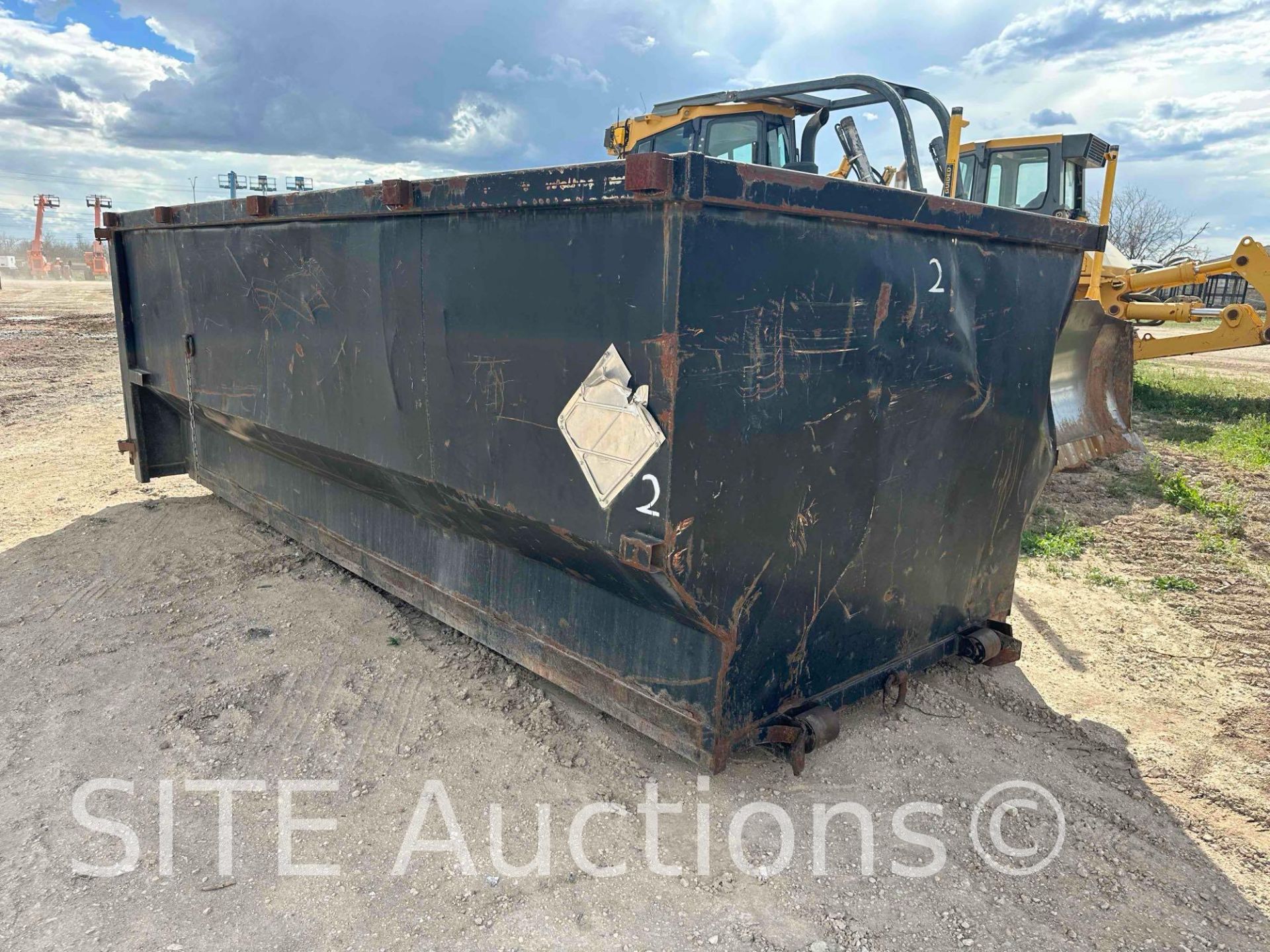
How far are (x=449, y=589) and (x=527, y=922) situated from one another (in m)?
1.58

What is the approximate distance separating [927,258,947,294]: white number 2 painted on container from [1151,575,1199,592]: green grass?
2871mm

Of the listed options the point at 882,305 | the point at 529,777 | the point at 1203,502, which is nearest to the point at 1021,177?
the point at 1203,502

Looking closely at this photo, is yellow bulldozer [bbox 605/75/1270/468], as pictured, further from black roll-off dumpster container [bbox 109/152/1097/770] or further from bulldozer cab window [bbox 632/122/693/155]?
black roll-off dumpster container [bbox 109/152/1097/770]

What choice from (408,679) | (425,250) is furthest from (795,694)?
(425,250)

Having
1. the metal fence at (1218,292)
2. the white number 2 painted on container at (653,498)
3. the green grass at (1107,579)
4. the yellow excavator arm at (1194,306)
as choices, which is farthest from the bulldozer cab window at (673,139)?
the metal fence at (1218,292)

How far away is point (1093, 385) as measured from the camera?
7.57 metres

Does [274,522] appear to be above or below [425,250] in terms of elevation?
below

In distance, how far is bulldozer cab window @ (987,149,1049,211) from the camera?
952cm

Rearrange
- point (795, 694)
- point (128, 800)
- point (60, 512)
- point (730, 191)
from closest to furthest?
1. point (730, 191)
2. point (128, 800)
3. point (795, 694)
4. point (60, 512)

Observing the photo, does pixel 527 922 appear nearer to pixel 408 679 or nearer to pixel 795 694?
pixel 795 694

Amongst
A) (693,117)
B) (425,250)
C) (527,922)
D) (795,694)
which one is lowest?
(527,922)

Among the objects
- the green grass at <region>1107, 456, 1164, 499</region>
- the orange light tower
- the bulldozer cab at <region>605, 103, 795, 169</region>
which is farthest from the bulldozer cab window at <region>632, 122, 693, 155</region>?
the orange light tower

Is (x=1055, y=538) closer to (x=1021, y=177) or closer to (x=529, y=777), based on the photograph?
(x=529, y=777)

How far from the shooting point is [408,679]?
327 cm
